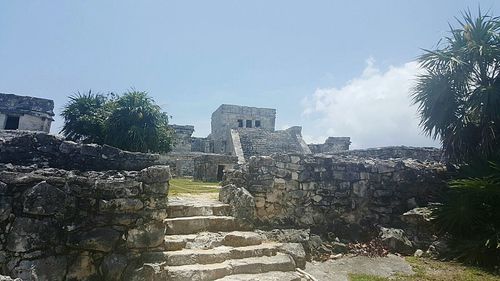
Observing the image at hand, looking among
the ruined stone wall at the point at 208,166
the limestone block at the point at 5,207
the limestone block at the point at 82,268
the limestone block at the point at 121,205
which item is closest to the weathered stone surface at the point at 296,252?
the limestone block at the point at 121,205

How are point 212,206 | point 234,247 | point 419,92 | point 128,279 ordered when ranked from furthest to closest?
1. point 419,92
2. point 212,206
3. point 234,247
4. point 128,279

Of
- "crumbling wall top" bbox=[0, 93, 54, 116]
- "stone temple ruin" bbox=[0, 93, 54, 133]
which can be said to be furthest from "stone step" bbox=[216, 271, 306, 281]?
"crumbling wall top" bbox=[0, 93, 54, 116]

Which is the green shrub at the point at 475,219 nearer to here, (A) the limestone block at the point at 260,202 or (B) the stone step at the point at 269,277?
(B) the stone step at the point at 269,277

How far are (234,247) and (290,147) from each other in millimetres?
18584

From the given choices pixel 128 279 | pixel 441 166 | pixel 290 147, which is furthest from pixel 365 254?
pixel 290 147

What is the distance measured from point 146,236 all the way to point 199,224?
1.00 m

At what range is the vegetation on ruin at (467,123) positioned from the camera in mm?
5535

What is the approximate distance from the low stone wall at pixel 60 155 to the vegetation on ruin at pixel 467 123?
229 inches

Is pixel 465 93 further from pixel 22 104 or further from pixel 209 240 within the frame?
pixel 22 104

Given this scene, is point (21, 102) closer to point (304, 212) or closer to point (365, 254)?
point (304, 212)

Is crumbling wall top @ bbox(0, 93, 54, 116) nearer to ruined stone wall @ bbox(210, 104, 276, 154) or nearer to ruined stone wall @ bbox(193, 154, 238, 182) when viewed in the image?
ruined stone wall @ bbox(193, 154, 238, 182)

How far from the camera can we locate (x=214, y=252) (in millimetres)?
4156

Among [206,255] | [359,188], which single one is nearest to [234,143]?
[359,188]

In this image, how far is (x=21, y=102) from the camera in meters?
19.0
